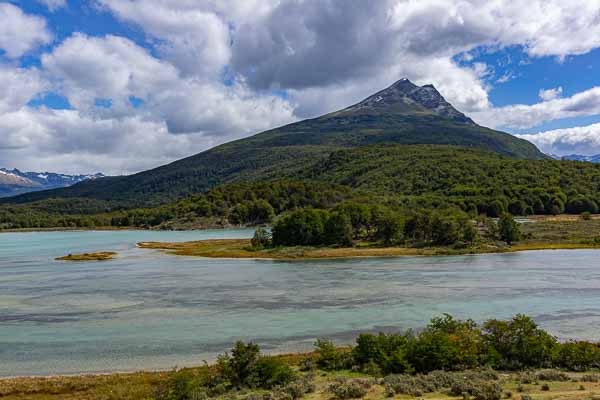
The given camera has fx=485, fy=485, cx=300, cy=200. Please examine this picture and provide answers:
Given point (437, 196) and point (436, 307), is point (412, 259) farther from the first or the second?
point (437, 196)

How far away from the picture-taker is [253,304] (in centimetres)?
5097

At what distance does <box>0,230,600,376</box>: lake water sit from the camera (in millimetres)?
36156

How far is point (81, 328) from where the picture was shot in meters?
42.7

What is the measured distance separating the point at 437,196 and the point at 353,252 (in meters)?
114

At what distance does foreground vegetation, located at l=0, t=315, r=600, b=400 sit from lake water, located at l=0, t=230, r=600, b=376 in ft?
16.9

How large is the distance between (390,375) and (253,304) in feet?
90.8

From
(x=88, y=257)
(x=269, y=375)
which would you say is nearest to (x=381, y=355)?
(x=269, y=375)

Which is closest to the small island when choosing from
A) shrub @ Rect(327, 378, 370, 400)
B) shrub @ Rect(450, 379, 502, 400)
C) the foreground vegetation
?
the foreground vegetation

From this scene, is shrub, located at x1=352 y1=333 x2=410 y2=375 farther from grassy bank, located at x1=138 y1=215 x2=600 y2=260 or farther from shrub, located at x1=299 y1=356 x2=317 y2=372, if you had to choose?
grassy bank, located at x1=138 y1=215 x2=600 y2=260

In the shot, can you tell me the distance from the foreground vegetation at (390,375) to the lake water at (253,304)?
16.9 ft

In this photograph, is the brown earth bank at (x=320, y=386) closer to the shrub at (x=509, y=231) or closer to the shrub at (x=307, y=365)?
the shrub at (x=307, y=365)

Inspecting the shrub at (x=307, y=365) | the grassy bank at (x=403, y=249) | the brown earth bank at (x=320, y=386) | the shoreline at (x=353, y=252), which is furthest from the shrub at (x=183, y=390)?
the grassy bank at (x=403, y=249)

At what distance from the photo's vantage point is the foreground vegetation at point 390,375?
2239 centimetres

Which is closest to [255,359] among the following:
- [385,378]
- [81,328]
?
[385,378]
